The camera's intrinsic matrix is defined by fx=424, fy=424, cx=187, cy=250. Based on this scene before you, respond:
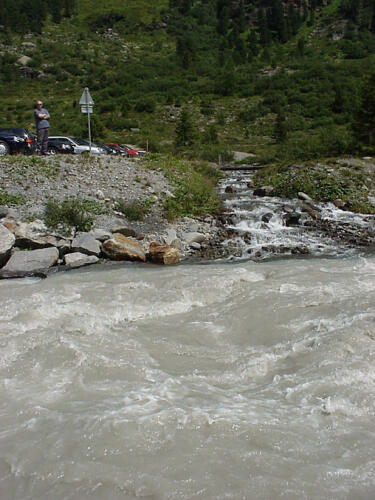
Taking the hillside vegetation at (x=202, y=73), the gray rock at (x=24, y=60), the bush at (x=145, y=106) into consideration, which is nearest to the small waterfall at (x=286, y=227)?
the hillside vegetation at (x=202, y=73)

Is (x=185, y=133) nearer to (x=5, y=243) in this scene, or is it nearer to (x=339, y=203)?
(x=339, y=203)

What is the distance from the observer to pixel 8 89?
6144cm

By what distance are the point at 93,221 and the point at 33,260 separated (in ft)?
8.96

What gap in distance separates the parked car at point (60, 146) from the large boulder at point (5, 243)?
13.5 meters

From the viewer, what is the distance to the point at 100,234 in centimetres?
1143

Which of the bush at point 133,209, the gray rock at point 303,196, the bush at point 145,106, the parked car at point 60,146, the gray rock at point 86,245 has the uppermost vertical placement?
the bush at point 145,106

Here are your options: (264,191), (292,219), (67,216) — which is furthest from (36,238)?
(264,191)

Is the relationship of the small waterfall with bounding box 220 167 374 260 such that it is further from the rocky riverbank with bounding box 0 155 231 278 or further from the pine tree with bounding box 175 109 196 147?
the pine tree with bounding box 175 109 196 147

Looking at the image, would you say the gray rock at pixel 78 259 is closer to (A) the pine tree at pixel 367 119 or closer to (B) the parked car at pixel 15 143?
(B) the parked car at pixel 15 143

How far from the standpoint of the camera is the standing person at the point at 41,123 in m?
15.2

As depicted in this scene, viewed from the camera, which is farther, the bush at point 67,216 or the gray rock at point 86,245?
the bush at point 67,216

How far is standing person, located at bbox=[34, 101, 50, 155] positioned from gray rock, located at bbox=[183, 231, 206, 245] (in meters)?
7.16

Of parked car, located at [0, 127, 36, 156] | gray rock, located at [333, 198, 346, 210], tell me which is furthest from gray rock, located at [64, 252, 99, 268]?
gray rock, located at [333, 198, 346, 210]

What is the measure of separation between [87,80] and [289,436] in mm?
71146
